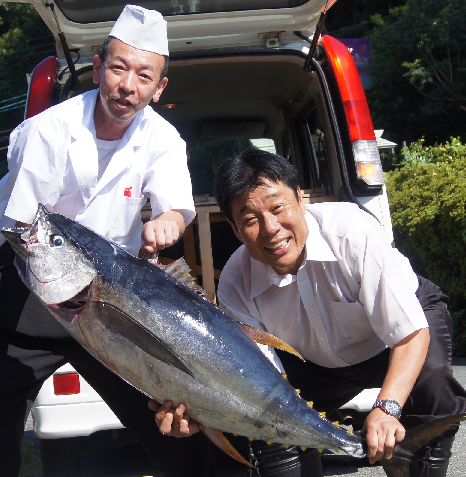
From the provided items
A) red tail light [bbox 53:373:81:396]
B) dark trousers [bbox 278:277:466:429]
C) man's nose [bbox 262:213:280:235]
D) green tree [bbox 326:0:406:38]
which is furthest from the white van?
green tree [bbox 326:0:406:38]

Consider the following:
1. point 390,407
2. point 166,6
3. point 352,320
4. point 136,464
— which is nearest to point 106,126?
point 352,320

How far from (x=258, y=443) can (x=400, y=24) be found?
16.8 meters

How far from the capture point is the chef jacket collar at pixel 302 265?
8.10ft

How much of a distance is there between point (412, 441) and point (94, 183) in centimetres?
149

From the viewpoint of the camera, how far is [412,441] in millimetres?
2061

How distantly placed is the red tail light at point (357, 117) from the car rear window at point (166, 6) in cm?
43

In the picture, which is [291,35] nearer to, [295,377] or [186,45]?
[186,45]

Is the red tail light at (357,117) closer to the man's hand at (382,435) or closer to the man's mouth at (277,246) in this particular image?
the man's mouth at (277,246)

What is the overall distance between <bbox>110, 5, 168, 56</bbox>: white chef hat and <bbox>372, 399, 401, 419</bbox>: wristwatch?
1.56m

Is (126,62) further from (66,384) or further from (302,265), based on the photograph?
(66,384)

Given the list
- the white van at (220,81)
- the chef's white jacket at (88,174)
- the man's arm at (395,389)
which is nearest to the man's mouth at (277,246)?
the chef's white jacket at (88,174)

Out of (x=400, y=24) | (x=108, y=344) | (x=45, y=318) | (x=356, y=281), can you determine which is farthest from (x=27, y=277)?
(x=400, y=24)

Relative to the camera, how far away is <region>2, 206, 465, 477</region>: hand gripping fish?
1.81 meters

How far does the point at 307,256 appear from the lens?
97.3 inches
